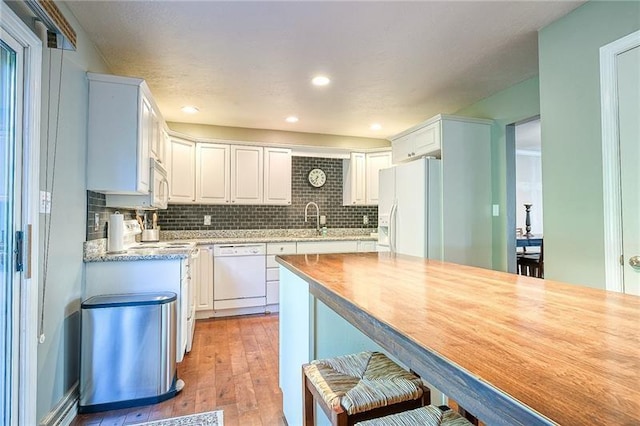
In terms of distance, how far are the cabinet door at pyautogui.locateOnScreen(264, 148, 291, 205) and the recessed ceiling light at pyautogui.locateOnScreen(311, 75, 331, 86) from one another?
1.58 meters

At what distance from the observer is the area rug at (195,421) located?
75.1 inches

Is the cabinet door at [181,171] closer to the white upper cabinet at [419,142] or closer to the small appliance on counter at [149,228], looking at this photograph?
the small appliance on counter at [149,228]

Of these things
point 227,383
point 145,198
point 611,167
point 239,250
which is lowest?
point 227,383

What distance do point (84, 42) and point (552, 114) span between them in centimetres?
327

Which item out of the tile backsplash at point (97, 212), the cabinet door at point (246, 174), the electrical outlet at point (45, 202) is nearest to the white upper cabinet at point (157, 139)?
the tile backsplash at point (97, 212)

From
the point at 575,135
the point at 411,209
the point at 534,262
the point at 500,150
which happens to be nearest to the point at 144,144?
the point at 411,209

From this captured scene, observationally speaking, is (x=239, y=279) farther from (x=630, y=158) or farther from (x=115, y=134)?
(x=630, y=158)

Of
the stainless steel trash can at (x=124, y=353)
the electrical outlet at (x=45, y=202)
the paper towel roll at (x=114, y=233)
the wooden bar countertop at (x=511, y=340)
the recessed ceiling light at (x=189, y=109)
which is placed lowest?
the stainless steel trash can at (x=124, y=353)

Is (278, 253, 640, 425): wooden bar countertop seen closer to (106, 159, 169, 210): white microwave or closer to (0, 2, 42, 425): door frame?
(0, 2, 42, 425): door frame

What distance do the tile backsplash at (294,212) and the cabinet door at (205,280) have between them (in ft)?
2.25

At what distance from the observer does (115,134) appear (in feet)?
7.99

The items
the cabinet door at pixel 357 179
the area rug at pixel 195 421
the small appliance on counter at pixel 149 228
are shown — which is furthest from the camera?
the cabinet door at pixel 357 179

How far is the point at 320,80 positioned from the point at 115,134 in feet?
5.75

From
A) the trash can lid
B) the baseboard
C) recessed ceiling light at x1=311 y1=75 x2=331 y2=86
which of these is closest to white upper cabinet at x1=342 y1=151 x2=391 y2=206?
recessed ceiling light at x1=311 y1=75 x2=331 y2=86
